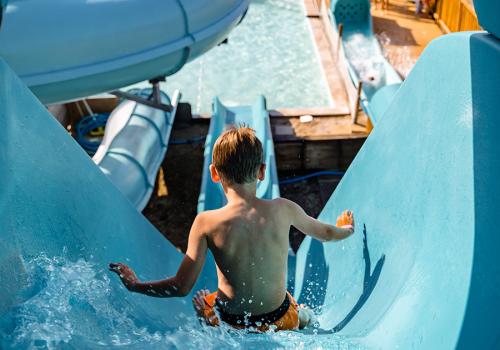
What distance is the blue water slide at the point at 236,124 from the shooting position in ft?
13.8

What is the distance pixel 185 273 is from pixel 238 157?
15.1 inches

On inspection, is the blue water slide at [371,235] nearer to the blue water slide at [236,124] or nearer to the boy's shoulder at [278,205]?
the boy's shoulder at [278,205]

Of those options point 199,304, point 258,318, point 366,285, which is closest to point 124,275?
point 199,304

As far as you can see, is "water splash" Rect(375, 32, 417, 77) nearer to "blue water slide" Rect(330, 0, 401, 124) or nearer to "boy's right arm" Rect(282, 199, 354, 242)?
"blue water slide" Rect(330, 0, 401, 124)

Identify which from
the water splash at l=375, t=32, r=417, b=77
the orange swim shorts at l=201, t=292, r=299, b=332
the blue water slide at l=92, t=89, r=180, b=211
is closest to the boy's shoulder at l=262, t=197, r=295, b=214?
the orange swim shorts at l=201, t=292, r=299, b=332

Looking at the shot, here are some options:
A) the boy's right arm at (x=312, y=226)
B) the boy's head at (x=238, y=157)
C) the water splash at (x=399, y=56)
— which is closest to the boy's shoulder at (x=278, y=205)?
the boy's right arm at (x=312, y=226)

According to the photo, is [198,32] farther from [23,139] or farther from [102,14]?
[23,139]

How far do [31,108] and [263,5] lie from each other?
9.32 m

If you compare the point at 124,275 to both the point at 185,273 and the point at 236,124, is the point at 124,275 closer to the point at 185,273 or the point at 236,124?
the point at 185,273

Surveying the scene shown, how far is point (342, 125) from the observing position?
19.0 feet

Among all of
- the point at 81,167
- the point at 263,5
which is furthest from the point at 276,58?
the point at 81,167

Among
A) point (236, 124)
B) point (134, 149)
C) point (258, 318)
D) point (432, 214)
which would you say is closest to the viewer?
point (432, 214)

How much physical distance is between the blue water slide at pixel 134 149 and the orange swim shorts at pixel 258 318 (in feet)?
7.67

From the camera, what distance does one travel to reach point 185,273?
162 cm
